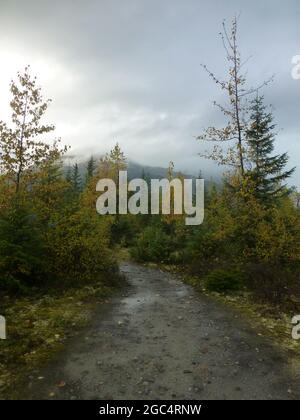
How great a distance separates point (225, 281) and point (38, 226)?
7.85m

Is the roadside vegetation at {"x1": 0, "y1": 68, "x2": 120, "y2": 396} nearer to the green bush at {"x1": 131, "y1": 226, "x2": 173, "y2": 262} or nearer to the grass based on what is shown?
the grass

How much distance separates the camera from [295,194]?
201 ft

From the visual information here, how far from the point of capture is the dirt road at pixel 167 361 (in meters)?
6.71

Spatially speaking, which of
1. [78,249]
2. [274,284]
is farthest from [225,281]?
[78,249]

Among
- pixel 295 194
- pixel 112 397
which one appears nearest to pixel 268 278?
pixel 112 397

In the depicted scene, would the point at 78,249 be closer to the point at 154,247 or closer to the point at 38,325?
the point at 38,325

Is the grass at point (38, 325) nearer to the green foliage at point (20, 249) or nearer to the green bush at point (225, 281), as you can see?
the green foliage at point (20, 249)

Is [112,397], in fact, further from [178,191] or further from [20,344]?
[178,191]

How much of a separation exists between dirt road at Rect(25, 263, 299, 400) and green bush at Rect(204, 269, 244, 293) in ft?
6.32

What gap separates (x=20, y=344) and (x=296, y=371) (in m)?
6.45

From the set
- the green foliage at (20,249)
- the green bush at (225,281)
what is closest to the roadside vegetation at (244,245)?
the green bush at (225,281)

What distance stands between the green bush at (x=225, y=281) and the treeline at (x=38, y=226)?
4.20 m

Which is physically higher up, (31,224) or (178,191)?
(178,191)

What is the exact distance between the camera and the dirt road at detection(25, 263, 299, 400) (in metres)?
6.71
